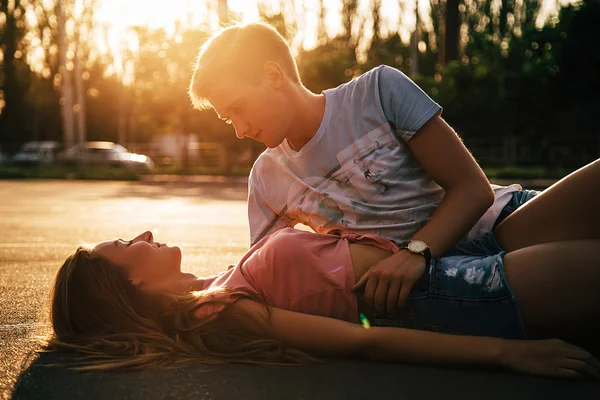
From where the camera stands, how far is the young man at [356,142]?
2.74 m

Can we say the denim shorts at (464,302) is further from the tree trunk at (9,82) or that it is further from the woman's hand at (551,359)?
the tree trunk at (9,82)

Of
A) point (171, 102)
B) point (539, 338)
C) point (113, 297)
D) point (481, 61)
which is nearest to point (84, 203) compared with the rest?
point (113, 297)

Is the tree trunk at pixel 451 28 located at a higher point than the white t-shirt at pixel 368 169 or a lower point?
higher

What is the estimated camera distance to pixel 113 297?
2.73 meters

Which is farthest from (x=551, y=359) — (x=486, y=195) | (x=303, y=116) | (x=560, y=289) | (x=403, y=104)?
(x=303, y=116)

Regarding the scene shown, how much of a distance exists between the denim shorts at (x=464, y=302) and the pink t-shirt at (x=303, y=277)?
166mm

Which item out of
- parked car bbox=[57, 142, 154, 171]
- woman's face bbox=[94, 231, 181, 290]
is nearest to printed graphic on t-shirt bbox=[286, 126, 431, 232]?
woman's face bbox=[94, 231, 181, 290]

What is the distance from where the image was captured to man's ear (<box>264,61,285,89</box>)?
284cm

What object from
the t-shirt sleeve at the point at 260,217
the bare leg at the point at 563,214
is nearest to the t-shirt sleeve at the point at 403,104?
the bare leg at the point at 563,214

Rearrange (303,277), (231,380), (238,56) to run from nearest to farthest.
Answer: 1. (231,380)
2. (303,277)
3. (238,56)

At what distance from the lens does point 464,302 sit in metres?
2.47

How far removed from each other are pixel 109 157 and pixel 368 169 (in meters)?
32.8

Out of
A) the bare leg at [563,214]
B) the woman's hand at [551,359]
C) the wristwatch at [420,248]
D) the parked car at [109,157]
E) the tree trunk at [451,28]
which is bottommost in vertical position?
the parked car at [109,157]

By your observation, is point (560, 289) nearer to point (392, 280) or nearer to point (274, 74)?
point (392, 280)
